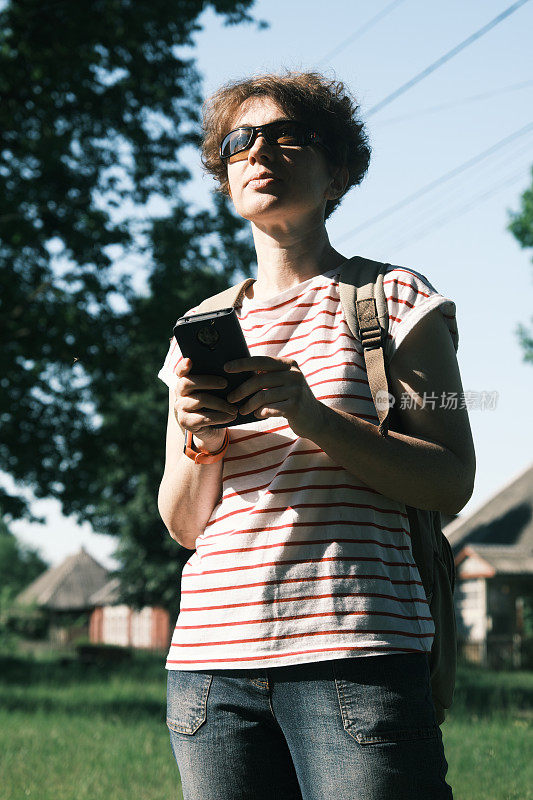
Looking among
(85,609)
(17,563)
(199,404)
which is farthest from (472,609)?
(17,563)

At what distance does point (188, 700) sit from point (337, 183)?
1255 millimetres

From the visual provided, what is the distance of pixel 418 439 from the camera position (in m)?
1.67

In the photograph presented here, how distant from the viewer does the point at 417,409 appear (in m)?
1.71

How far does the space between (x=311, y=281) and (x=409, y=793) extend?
1064 millimetres

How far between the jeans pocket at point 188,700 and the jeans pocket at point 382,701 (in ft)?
0.98

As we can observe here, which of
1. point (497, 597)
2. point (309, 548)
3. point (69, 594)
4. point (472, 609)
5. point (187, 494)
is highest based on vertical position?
point (187, 494)

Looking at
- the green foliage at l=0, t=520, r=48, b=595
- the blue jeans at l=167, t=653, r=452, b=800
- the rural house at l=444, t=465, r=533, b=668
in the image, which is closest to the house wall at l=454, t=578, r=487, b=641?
the rural house at l=444, t=465, r=533, b=668

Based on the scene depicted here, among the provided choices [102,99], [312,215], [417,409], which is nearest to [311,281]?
[312,215]

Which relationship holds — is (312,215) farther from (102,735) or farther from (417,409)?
(102,735)

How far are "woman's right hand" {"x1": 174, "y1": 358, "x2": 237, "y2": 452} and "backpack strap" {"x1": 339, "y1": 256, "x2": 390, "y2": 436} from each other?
30 cm

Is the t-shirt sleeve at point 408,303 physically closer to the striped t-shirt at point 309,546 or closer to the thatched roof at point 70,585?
the striped t-shirt at point 309,546

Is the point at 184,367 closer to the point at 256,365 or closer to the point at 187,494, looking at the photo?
the point at 256,365

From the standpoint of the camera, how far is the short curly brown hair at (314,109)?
202 cm

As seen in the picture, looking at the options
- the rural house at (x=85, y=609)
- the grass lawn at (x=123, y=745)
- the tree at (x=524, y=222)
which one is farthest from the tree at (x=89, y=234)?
the rural house at (x=85, y=609)
